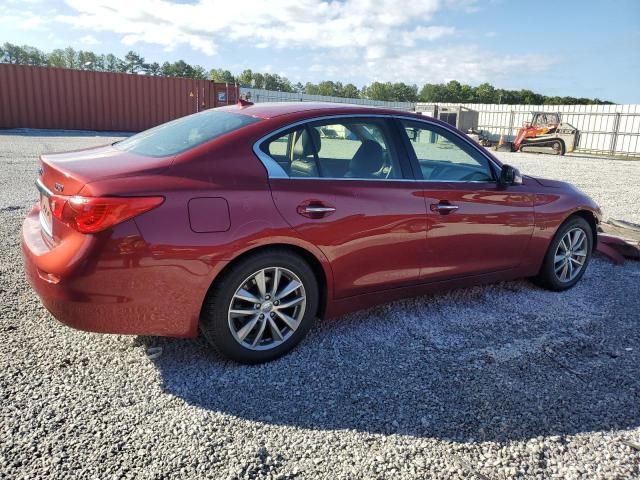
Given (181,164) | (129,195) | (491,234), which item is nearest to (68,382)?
(129,195)

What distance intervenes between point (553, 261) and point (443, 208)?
158 centimetres

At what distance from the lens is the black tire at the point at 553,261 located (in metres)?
4.57

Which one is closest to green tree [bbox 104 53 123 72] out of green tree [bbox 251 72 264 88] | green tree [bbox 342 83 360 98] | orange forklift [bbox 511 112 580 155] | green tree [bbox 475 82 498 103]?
green tree [bbox 251 72 264 88]

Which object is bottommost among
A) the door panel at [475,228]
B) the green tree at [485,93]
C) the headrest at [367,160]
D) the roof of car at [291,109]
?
the door panel at [475,228]

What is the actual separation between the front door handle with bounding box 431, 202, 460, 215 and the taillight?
77.3 inches

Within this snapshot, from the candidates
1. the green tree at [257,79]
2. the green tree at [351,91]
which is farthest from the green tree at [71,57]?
the green tree at [351,91]

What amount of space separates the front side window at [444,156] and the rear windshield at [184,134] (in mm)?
1282

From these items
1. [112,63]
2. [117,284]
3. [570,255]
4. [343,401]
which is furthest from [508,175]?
[112,63]

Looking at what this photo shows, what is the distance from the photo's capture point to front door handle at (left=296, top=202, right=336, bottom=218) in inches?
120

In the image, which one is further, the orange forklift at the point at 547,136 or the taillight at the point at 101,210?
the orange forklift at the point at 547,136

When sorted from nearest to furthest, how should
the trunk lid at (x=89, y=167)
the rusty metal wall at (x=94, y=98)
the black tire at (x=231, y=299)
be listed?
the trunk lid at (x=89, y=167)
the black tire at (x=231, y=299)
the rusty metal wall at (x=94, y=98)

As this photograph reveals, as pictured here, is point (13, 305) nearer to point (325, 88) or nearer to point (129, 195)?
point (129, 195)

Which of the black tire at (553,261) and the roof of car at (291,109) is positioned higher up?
the roof of car at (291,109)

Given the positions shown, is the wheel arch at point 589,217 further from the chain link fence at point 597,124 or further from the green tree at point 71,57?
the green tree at point 71,57
